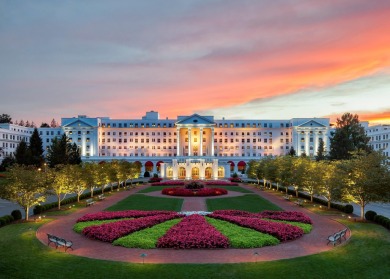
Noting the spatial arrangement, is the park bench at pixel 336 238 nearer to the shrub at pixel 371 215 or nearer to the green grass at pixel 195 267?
the green grass at pixel 195 267

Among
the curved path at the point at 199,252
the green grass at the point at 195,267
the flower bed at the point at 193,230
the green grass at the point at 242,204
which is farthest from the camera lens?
the green grass at the point at 242,204

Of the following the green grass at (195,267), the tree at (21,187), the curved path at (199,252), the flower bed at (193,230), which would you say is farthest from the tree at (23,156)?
the green grass at (195,267)

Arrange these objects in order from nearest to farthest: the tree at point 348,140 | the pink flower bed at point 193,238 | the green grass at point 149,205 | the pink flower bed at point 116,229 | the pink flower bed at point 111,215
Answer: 1. the pink flower bed at point 193,238
2. the pink flower bed at point 116,229
3. the pink flower bed at point 111,215
4. the green grass at point 149,205
5. the tree at point 348,140

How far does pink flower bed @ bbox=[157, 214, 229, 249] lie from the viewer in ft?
94.9

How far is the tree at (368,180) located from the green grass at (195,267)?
11536 mm

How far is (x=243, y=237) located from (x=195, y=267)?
336 inches

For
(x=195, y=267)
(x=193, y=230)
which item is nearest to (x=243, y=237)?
(x=193, y=230)

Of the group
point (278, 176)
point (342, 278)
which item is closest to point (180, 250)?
point (342, 278)

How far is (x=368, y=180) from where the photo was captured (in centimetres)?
3928

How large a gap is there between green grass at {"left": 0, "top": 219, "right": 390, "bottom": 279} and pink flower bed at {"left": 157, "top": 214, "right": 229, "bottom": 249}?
3020mm

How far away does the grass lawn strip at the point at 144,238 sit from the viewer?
29188 mm

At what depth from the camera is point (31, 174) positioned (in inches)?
1607

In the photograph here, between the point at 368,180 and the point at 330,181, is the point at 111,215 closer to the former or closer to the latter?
the point at 330,181

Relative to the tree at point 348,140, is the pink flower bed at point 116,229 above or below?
below
